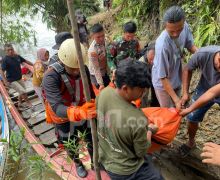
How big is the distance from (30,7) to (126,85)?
494 inches

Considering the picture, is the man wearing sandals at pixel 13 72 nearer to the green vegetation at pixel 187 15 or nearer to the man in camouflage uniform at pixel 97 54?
the man in camouflage uniform at pixel 97 54

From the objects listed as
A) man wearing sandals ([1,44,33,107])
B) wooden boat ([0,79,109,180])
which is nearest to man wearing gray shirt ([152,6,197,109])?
wooden boat ([0,79,109,180])

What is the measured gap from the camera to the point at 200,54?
2.84 metres

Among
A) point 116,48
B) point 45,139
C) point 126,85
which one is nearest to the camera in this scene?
point 126,85

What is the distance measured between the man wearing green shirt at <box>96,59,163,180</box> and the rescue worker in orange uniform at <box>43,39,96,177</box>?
18 cm

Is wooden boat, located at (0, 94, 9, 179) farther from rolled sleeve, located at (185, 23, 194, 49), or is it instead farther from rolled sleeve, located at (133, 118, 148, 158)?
rolled sleeve, located at (185, 23, 194, 49)

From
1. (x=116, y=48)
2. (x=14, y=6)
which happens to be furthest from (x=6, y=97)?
(x=14, y=6)

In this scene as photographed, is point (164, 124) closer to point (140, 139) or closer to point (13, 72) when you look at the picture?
point (140, 139)

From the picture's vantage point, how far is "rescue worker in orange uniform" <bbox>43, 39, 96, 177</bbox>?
247cm

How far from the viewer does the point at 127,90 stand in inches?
77.0

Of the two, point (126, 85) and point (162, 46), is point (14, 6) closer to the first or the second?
point (162, 46)

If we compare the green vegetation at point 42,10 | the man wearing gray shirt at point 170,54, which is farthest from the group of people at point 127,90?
the green vegetation at point 42,10

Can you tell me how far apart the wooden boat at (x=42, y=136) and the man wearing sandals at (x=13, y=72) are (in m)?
0.20

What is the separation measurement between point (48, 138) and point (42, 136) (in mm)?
163
